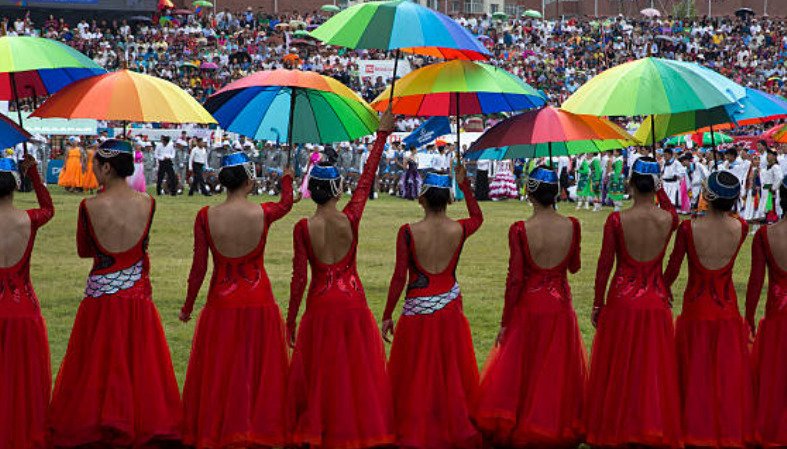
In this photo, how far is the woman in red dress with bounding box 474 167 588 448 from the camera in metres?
7.23

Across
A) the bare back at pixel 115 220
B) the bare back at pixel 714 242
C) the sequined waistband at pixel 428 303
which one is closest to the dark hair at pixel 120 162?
the bare back at pixel 115 220

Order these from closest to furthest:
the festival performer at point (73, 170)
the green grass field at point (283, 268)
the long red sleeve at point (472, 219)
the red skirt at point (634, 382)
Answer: the red skirt at point (634, 382) → the long red sleeve at point (472, 219) → the green grass field at point (283, 268) → the festival performer at point (73, 170)

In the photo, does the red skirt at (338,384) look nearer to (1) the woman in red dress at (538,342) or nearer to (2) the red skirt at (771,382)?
(1) the woman in red dress at (538,342)

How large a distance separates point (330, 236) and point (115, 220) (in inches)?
47.9

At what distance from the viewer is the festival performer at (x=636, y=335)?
279 inches

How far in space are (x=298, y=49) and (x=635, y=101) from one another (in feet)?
152

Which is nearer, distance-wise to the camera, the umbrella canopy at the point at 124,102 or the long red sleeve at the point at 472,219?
the umbrella canopy at the point at 124,102

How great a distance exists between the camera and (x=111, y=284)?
7.10 m

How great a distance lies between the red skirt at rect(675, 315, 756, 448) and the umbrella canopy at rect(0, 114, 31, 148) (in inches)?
158

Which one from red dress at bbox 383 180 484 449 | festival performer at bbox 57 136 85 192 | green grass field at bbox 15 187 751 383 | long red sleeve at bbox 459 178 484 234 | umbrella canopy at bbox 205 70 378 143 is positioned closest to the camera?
red dress at bbox 383 180 484 449

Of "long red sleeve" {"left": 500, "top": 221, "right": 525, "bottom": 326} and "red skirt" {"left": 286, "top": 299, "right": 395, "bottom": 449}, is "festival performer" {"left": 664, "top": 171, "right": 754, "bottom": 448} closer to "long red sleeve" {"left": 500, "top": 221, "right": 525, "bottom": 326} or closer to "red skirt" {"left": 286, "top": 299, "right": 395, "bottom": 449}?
"long red sleeve" {"left": 500, "top": 221, "right": 525, "bottom": 326}

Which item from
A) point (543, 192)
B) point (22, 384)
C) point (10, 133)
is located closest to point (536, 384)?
point (543, 192)

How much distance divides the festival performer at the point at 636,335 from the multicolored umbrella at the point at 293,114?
5.86 ft

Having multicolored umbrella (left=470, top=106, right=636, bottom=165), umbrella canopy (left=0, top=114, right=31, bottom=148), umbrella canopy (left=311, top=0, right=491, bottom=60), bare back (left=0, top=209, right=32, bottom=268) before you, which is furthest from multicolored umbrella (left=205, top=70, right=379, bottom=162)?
bare back (left=0, top=209, right=32, bottom=268)
